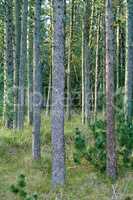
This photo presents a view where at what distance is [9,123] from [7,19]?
4155mm

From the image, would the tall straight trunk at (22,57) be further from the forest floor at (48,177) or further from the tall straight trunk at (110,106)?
the tall straight trunk at (110,106)

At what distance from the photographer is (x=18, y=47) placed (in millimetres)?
19422

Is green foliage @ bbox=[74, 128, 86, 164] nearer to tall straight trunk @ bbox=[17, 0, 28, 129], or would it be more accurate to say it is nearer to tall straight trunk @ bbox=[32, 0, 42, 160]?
tall straight trunk @ bbox=[32, 0, 42, 160]

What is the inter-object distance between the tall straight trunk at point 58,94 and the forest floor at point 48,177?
0.46 m

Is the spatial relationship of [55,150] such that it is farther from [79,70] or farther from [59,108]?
[79,70]

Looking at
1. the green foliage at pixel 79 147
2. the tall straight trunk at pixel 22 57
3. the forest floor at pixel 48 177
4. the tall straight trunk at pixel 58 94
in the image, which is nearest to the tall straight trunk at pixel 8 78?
the tall straight trunk at pixel 22 57

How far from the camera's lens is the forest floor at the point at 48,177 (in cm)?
1102

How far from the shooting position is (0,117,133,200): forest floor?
36.2 ft

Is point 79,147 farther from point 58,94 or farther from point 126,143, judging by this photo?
point 58,94

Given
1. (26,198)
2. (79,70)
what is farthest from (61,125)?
(79,70)

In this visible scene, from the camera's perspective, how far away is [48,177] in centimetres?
1243

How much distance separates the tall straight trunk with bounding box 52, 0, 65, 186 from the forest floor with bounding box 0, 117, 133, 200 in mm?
464

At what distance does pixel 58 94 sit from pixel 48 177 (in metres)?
2.39

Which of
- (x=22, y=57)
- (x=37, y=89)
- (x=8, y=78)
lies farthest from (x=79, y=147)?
(x=8, y=78)
